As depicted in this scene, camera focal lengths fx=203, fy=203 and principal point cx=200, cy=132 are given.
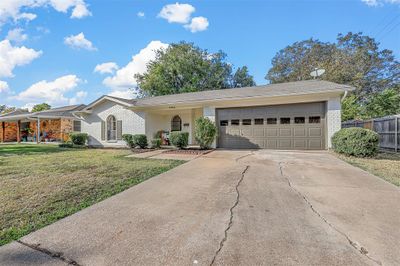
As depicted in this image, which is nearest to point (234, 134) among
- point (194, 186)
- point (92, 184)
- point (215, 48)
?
point (194, 186)

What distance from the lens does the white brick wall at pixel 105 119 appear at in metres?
14.4

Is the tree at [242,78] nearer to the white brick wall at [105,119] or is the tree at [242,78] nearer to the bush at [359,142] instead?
the white brick wall at [105,119]

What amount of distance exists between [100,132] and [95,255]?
14.6m

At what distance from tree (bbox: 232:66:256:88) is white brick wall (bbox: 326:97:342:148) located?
20.0 meters

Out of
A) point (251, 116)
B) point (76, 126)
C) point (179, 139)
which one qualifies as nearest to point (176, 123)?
point (179, 139)

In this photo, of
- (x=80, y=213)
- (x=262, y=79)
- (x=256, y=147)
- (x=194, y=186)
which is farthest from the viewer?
(x=262, y=79)

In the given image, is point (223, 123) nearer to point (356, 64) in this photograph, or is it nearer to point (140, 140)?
point (140, 140)

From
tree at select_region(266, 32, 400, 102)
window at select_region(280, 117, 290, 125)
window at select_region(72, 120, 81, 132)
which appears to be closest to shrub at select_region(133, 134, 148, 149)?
window at select_region(280, 117, 290, 125)

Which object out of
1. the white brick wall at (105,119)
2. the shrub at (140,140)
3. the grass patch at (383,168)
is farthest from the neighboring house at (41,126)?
the grass patch at (383,168)

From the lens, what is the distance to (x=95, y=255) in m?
2.22

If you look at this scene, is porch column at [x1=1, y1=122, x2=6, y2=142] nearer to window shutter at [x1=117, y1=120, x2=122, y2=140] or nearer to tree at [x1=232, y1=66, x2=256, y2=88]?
window shutter at [x1=117, y1=120, x2=122, y2=140]

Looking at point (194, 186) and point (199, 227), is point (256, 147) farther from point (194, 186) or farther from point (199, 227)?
point (199, 227)

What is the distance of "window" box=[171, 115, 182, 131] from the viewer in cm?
1643

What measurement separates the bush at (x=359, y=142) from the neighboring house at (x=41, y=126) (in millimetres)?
20998
